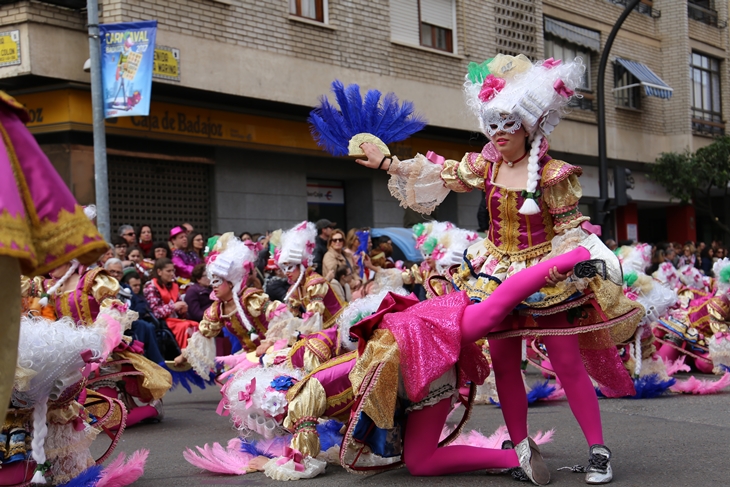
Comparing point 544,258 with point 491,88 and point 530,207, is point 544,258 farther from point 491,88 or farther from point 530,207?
point 491,88

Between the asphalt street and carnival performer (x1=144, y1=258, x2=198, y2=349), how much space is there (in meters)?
1.17

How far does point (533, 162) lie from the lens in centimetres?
448

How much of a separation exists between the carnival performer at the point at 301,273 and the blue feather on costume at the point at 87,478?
2930mm

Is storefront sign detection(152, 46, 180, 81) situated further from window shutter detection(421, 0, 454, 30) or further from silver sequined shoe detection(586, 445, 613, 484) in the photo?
silver sequined shoe detection(586, 445, 613, 484)

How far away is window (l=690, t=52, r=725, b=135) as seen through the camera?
27281mm

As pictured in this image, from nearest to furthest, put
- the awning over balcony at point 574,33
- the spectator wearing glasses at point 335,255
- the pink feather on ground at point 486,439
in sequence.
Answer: the pink feather on ground at point 486,439, the spectator wearing glasses at point 335,255, the awning over balcony at point 574,33

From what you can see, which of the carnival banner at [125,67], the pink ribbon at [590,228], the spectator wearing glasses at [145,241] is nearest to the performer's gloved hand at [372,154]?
the pink ribbon at [590,228]

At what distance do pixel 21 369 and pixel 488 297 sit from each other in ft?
7.13

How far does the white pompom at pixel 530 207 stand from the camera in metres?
4.36

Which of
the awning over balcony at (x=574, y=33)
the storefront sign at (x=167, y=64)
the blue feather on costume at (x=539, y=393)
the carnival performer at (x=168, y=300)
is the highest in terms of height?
the awning over balcony at (x=574, y=33)

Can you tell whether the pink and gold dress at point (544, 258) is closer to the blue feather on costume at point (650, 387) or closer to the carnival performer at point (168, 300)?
the blue feather on costume at point (650, 387)

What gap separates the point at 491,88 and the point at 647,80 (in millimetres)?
20795

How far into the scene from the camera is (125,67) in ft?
37.4

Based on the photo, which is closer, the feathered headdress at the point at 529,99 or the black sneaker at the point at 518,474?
the black sneaker at the point at 518,474
